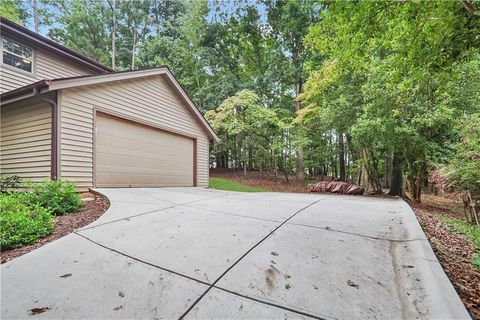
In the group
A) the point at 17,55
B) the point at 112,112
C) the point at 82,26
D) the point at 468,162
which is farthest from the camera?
the point at 82,26

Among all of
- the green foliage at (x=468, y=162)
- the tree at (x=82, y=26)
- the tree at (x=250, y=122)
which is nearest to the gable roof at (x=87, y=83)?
the tree at (x=250, y=122)

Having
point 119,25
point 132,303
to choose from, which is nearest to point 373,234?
point 132,303

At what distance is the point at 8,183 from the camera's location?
5797 millimetres

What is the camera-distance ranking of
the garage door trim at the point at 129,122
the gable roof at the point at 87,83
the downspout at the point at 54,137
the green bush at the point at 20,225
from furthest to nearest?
1. the garage door trim at the point at 129,122
2. the downspout at the point at 54,137
3. the gable roof at the point at 87,83
4. the green bush at the point at 20,225

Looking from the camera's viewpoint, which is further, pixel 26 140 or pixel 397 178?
pixel 397 178

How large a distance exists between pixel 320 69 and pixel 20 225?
26.9 ft

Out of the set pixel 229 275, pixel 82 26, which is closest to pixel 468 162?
pixel 229 275

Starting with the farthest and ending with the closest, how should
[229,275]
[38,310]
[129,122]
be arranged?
1. [129,122]
2. [229,275]
3. [38,310]

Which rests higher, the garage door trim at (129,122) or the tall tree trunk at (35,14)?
the tall tree trunk at (35,14)

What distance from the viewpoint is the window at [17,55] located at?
21.7 ft

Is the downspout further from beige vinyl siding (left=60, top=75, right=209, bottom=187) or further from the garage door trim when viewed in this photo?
the garage door trim

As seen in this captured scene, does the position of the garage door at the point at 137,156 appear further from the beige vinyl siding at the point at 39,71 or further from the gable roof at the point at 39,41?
the gable roof at the point at 39,41

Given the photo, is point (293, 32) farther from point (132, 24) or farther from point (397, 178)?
point (132, 24)

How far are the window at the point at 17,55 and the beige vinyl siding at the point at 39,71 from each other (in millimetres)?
140
